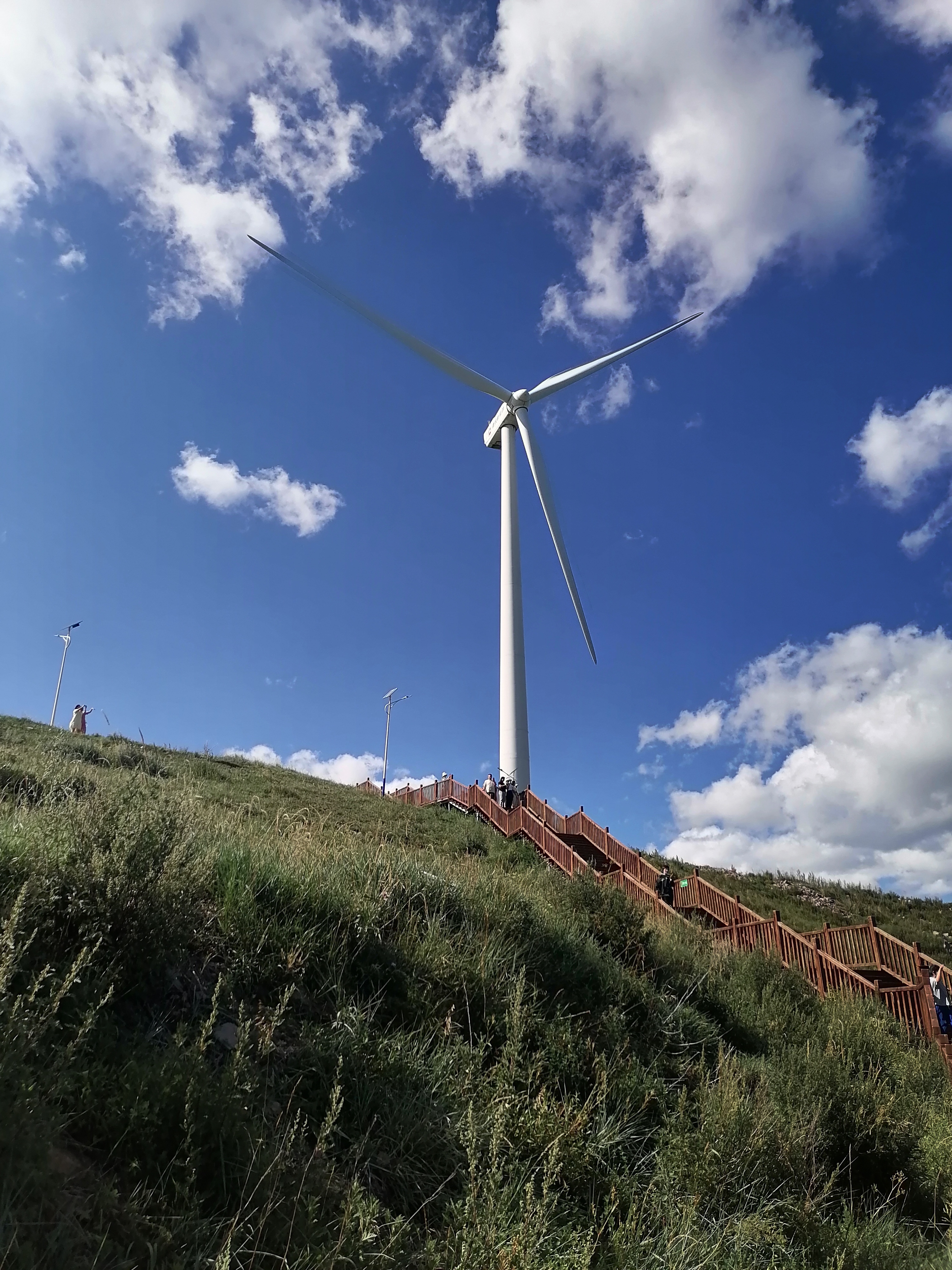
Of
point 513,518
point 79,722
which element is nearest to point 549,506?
point 513,518

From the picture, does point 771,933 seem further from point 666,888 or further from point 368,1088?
point 368,1088

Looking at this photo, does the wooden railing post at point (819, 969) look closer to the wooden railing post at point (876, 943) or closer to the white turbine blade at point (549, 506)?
the wooden railing post at point (876, 943)

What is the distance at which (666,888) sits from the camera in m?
18.1

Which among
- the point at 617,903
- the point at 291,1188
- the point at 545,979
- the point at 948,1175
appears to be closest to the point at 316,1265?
the point at 291,1188

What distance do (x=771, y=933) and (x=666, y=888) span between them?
3009 millimetres

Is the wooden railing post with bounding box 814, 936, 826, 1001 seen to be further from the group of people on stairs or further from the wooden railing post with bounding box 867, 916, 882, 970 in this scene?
the group of people on stairs

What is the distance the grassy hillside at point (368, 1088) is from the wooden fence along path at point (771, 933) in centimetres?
494

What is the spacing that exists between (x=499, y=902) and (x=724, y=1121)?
3067mm

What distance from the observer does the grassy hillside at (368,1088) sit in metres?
3.21

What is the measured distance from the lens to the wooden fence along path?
13336mm

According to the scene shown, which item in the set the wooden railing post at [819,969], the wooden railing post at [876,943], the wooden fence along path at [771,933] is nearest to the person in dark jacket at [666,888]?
the wooden fence along path at [771,933]

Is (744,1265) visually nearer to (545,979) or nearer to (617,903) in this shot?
(545,979)

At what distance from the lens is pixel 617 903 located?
9969 millimetres

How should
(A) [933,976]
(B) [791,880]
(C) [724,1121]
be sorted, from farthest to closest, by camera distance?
(B) [791,880]
(A) [933,976]
(C) [724,1121]
